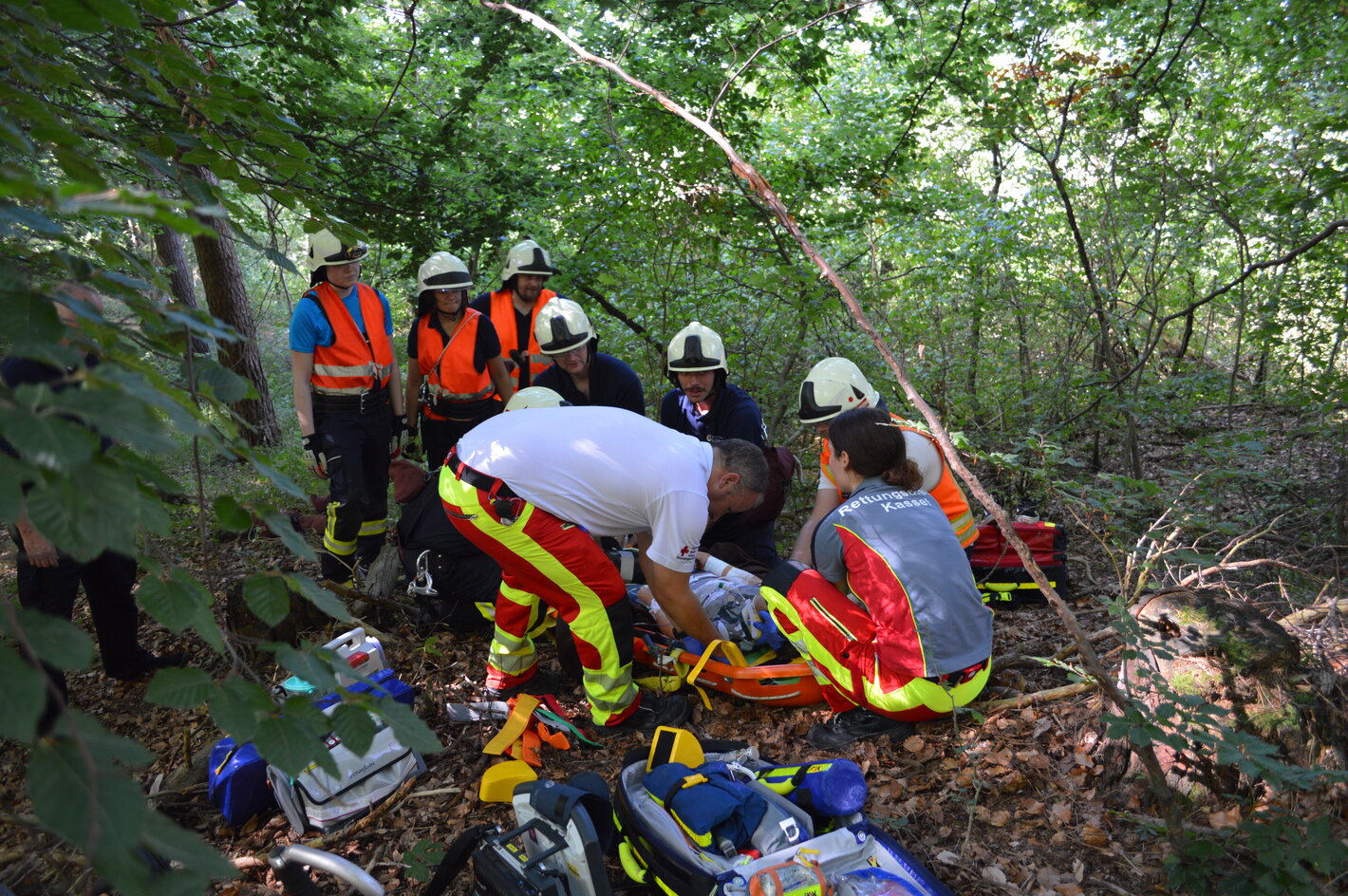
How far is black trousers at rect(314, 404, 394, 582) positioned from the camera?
4.65m

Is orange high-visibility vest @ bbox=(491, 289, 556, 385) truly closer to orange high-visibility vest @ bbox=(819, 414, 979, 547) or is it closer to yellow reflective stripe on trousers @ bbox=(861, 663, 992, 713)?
orange high-visibility vest @ bbox=(819, 414, 979, 547)

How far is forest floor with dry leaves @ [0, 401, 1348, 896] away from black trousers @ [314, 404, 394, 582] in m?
0.77

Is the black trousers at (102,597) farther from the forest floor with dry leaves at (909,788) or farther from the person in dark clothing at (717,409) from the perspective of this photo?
the person in dark clothing at (717,409)

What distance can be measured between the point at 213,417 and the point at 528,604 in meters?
2.23

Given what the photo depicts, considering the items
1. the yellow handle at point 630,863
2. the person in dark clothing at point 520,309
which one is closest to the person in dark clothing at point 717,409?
the person in dark clothing at point 520,309

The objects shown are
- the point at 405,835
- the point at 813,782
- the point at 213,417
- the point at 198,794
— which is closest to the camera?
the point at 213,417

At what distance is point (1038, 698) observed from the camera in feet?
10.5

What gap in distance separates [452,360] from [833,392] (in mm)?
2452

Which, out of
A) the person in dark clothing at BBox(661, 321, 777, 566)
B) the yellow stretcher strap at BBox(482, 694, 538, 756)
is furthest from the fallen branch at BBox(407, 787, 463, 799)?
the person in dark clothing at BBox(661, 321, 777, 566)

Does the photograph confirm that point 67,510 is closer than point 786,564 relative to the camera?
Yes

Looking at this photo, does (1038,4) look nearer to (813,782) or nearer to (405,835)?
(813,782)

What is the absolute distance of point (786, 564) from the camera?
12.2 feet

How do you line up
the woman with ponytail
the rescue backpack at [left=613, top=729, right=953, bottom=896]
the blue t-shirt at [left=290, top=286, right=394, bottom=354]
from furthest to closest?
the blue t-shirt at [left=290, top=286, right=394, bottom=354] < the woman with ponytail < the rescue backpack at [left=613, top=729, right=953, bottom=896]

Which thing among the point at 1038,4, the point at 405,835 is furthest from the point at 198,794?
the point at 1038,4
